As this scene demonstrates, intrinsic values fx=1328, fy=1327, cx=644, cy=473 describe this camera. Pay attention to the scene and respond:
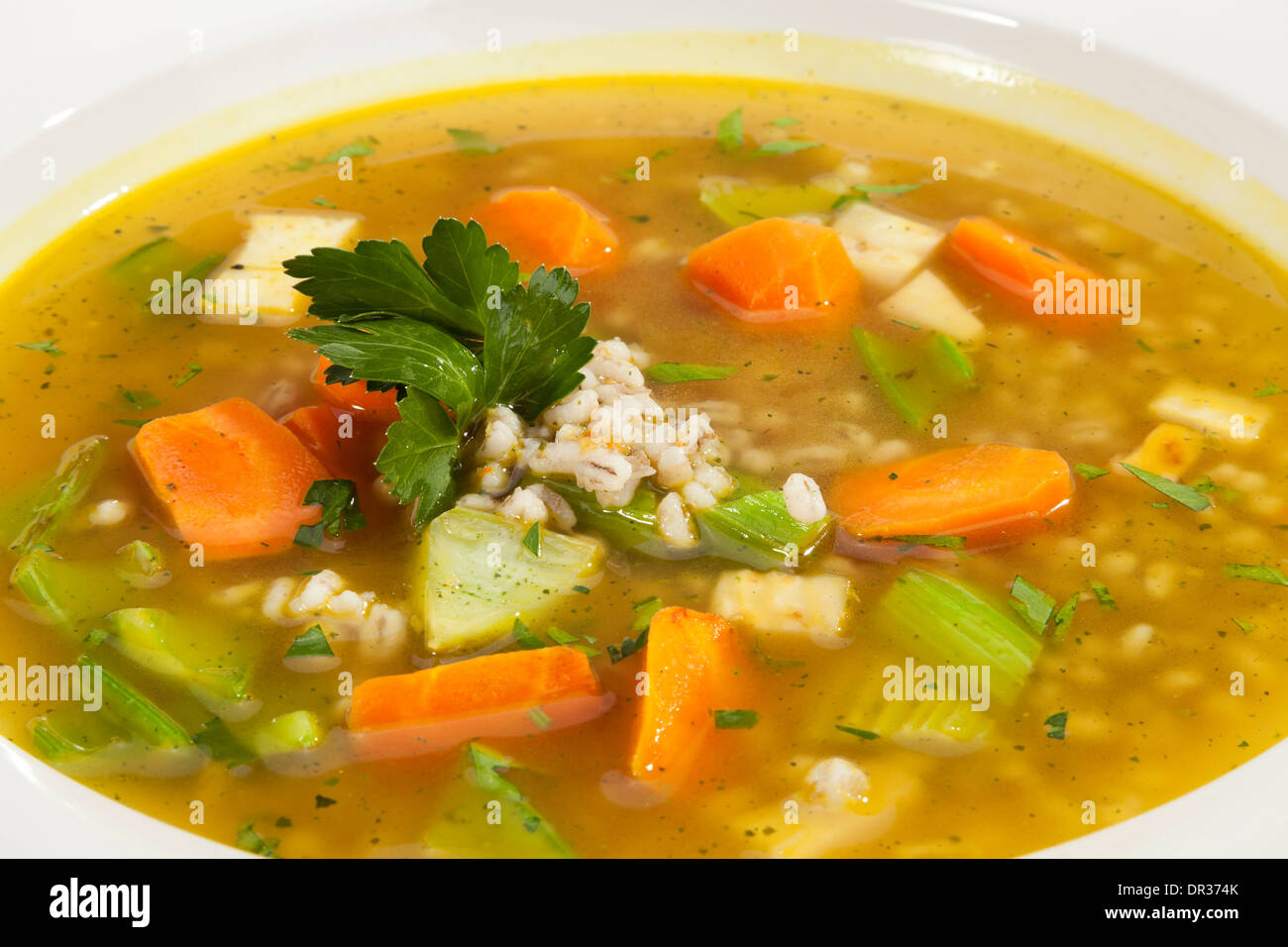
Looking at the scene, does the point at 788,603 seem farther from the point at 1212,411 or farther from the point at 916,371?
the point at 1212,411

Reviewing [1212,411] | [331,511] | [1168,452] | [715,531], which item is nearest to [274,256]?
[331,511]

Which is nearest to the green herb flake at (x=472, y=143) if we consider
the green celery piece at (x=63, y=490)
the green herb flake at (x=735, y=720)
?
the green celery piece at (x=63, y=490)

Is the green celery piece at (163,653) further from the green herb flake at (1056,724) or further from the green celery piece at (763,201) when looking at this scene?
the green celery piece at (763,201)

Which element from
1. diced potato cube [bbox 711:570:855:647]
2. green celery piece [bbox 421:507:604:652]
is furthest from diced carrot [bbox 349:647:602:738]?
diced potato cube [bbox 711:570:855:647]

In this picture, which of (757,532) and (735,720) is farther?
(757,532)

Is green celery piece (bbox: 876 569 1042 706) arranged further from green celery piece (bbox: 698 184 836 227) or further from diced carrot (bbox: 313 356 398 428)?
green celery piece (bbox: 698 184 836 227)

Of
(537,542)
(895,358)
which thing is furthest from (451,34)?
(537,542)
